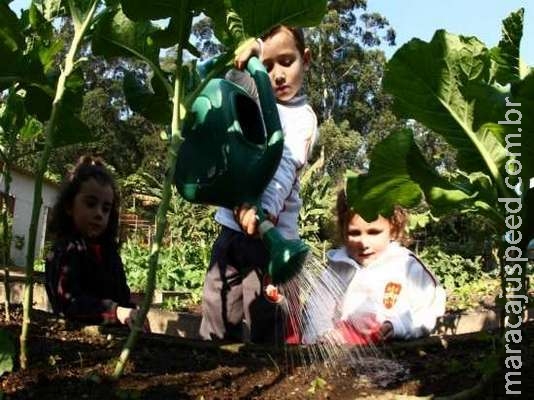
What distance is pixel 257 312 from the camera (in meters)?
2.39

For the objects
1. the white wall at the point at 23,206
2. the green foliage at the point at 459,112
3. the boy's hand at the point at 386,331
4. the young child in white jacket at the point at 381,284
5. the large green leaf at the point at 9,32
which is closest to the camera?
the green foliage at the point at 459,112

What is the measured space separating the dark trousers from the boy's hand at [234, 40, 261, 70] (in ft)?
2.89

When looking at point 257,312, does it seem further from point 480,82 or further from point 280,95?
point 480,82

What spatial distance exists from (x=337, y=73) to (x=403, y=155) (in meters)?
29.0

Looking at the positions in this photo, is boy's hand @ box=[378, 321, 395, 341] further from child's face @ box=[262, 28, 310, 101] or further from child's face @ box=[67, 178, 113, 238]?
child's face @ box=[67, 178, 113, 238]

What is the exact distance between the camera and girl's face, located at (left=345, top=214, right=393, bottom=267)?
279cm

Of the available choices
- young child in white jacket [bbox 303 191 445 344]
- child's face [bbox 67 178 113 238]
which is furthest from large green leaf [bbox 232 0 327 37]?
child's face [bbox 67 178 113 238]

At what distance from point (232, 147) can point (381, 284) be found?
121 centimetres

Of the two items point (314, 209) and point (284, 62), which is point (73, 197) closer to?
point (284, 62)

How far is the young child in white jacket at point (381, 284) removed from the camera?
2.44 meters

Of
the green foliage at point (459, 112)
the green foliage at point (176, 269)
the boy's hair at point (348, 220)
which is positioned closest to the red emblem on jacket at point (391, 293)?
Answer: the boy's hair at point (348, 220)

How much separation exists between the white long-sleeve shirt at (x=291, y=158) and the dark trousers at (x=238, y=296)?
0.28ft

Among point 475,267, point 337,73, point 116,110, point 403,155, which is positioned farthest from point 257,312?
point 116,110

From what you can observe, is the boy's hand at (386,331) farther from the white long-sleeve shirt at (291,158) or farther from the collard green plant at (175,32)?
the collard green plant at (175,32)
